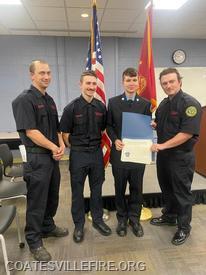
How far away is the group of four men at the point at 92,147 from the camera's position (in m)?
1.91

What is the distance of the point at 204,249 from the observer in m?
2.09

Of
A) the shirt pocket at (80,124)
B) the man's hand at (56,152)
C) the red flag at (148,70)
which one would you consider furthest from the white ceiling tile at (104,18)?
the man's hand at (56,152)

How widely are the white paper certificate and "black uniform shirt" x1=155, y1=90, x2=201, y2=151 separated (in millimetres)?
215

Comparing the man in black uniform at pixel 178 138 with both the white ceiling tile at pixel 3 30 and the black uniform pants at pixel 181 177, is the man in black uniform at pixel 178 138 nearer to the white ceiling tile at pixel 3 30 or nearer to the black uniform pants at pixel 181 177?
the black uniform pants at pixel 181 177

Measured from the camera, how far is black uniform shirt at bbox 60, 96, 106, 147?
2.09 metres

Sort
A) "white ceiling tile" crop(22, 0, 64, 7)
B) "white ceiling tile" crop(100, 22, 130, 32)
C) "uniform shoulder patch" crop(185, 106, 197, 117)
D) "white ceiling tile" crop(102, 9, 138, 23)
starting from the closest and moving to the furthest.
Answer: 1. "uniform shoulder patch" crop(185, 106, 197, 117)
2. "white ceiling tile" crop(22, 0, 64, 7)
3. "white ceiling tile" crop(102, 9, 138, 23)
4. "white ceiling tile" crop(100, 22, 130, 32)

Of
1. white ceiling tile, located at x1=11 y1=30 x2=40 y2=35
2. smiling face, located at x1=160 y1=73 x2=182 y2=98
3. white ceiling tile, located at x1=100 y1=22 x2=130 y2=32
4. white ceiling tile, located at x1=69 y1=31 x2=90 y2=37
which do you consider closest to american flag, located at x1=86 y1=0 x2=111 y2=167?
smiling face, located at x1=160 y1=73 x2=182 y2=98

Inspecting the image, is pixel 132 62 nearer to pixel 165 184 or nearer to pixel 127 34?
pixel 127 34

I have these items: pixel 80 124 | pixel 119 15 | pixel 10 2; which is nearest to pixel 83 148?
pixel 80 124

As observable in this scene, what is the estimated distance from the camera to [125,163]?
2154 mm

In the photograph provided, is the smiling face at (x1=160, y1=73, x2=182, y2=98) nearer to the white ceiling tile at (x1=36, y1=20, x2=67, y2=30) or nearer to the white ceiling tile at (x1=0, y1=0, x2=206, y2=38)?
the white ceiling tile at (x1=0, y1=0, x2=206, y2=38)

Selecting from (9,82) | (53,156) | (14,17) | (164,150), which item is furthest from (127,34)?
(53,156)

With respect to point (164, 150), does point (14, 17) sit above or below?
above

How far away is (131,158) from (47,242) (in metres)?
1.16
